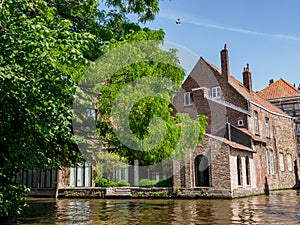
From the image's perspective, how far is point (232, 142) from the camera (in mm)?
23172

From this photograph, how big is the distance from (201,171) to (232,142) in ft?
9.70

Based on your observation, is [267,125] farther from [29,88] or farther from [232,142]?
[29,88]

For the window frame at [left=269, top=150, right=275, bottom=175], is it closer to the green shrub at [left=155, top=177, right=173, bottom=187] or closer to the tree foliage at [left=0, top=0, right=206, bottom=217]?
the green shrub at [left=155, top=177, right=173, bottom=187]

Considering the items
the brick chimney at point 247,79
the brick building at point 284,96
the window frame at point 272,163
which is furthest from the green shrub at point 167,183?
the brick building at point 284,96

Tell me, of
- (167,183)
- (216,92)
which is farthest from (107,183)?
(216,92)

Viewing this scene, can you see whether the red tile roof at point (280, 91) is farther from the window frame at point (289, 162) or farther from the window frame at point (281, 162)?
the window frame at point (281, 162)

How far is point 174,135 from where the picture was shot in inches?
463

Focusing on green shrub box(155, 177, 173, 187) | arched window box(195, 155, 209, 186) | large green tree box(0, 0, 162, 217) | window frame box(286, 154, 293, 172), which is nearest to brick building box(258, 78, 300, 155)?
window frame box(286, 154, 293, 172)

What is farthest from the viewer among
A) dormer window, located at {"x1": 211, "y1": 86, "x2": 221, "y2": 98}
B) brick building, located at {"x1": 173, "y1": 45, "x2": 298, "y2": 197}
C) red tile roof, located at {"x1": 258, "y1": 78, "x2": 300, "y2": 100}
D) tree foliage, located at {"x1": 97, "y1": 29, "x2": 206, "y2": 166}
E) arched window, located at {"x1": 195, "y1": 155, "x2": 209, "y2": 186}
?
red tile roof, located at {"x1": 258, "y1": 78, "x2": 300, "y2": 100}

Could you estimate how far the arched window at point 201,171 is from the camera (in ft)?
73.6

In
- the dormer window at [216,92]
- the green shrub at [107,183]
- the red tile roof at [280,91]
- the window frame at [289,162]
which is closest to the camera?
the green shrub at [107,183]

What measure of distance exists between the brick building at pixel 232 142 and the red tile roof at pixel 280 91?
484 inches

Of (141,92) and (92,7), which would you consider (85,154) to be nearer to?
(141,92)

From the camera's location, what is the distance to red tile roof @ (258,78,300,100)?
48125mm
